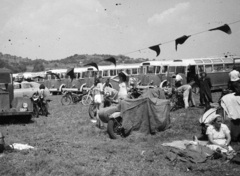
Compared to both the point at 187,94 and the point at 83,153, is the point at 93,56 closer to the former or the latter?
the point at 187,94

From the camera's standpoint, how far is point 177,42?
880 centimetres

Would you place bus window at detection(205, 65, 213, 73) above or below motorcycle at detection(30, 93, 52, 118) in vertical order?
above

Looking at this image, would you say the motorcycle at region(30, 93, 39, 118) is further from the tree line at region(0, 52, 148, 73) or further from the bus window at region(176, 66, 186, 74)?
the tree line at region(0, 52, 148, 73)

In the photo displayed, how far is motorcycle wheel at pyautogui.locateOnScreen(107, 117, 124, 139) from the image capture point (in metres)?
8.45

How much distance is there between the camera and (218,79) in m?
22.2

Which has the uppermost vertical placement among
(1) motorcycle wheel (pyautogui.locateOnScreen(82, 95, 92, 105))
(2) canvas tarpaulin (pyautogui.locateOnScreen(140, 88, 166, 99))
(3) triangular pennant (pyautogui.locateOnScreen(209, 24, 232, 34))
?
(3) triangular pennant (pyautogui.locateOnScreen(209, 24, 232, 34))

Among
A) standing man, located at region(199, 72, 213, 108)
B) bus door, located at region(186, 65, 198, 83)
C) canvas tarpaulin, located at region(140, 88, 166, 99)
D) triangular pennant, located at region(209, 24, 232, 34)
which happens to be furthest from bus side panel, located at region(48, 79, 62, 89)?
triangular pennant, located at region(209, 24, 232, 34)

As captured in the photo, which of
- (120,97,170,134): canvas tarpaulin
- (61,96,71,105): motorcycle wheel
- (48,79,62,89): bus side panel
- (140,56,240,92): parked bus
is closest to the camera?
(120,97,170,134): canvas tarpaulin

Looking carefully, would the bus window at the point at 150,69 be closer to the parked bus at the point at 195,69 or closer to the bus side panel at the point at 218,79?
the parked bus at the point at 195,69

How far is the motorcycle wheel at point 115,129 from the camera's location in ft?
27.7

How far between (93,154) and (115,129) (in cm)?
188

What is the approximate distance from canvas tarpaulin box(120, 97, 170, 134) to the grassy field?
10.2 inches

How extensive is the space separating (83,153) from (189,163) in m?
2.43

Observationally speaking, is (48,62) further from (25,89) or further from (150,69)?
(25,89)
